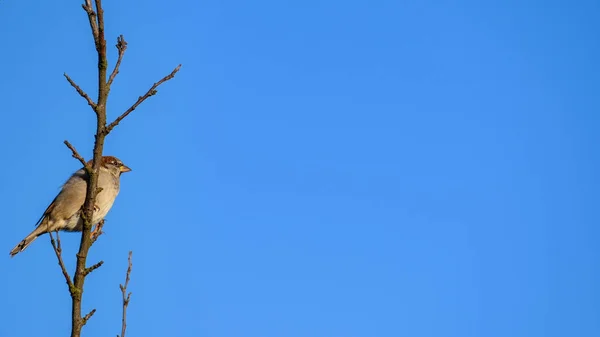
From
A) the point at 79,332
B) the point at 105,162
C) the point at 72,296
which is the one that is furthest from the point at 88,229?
the point at 105,162

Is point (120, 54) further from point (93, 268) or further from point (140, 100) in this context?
point (93, 268)

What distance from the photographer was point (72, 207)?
7.93 metres

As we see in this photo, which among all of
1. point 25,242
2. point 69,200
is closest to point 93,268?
point 25,242

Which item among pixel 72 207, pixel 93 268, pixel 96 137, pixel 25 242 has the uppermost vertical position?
pixel 72 207

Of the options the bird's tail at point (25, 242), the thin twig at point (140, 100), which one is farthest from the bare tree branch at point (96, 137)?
the bird's tail at point (25, 242)

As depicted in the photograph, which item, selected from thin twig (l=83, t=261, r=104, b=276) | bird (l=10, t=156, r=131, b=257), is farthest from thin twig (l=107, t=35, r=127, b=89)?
bird (l=10, t=156, r=131, b=257)

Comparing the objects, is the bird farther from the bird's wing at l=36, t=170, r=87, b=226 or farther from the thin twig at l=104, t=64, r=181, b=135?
the thin twig at l=104, t=64, r=181, b=135

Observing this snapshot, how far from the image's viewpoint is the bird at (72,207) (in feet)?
25.8

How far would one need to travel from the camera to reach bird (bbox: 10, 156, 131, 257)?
310 inches

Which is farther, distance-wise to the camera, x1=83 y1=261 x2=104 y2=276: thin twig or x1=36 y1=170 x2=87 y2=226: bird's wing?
x1=36 y1=170 x2=87 y2=226: bird's wing

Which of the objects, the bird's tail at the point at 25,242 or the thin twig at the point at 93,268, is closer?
the thin twig at the point at 93,268

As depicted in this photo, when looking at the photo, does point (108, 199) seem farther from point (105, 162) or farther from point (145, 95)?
point (145, 95)

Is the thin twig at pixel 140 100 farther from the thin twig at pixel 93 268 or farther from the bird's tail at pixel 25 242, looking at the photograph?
the bird's tail at pixel 25 242

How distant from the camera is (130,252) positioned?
15.5ft
